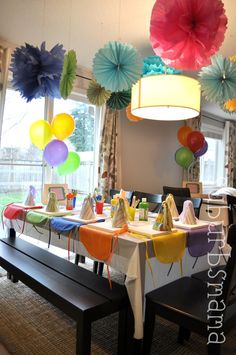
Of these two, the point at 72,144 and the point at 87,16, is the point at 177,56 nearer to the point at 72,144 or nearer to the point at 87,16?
the point at 87,16

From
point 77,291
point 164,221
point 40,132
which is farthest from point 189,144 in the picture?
point 77,291

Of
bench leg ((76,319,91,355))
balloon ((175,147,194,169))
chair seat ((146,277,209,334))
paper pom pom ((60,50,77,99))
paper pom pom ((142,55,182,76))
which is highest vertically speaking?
paper pom pom ((142,55,182,76))

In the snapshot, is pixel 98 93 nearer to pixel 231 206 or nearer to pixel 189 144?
pixel 231 206

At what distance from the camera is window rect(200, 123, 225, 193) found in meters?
5.98

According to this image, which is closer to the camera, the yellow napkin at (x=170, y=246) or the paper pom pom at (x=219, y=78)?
the yellow napkin at (x=170, y=246)

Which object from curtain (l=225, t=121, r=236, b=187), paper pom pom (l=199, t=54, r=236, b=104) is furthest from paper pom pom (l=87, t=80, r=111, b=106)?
curtain (l=225, t=121, r=236, b=187)

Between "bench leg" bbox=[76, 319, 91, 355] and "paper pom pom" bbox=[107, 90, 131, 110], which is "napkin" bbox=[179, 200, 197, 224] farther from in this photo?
"paper pom pom" bbox=[107, 90, 131, 110]

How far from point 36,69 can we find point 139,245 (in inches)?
59.1

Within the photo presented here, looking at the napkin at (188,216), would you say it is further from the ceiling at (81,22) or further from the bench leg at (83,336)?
the ceiling at (81,22)

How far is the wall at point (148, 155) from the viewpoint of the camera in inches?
159

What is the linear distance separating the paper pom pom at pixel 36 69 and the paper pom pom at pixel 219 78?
106cm

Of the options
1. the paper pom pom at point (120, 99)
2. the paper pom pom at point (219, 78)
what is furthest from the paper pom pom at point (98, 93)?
the paper pom pom at point (219, 78)

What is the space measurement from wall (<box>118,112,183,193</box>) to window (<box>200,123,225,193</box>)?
1175 mm

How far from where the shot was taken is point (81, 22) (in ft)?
7.95
